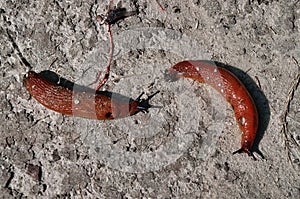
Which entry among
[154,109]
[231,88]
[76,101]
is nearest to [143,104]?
[154,109]

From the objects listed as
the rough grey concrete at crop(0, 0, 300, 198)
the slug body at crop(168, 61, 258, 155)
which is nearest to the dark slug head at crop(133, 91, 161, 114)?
the rough grey concrete at crop(0, 0, 300, 198)

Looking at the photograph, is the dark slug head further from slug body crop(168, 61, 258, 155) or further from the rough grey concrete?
slug body crop(168, 61, 258, 155)

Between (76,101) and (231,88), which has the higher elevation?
(76,101)

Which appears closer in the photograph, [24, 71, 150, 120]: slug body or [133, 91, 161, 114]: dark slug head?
[24, 71, 150, 120]: slug body

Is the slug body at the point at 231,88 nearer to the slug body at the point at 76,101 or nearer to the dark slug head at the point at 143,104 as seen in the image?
the dark slug head at the point at 143,104

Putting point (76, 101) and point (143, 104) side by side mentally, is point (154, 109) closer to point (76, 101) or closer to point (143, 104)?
point (143, 104)

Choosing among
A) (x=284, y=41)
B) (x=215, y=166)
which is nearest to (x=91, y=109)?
(x=215, y=166)

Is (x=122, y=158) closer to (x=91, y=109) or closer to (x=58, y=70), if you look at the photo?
(x=91, y=109)
